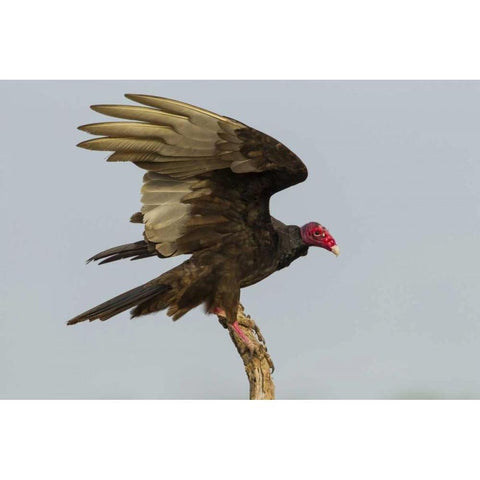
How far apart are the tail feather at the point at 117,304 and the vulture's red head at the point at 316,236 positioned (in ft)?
3.23

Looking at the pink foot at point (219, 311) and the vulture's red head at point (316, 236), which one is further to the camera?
the vulture's red head at point (316, 236)

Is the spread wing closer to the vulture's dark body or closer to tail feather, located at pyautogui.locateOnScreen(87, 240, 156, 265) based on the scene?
the vulture's dark body

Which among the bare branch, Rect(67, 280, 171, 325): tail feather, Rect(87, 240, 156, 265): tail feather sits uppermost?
Rect(87, 240, 156, 265): tail feather

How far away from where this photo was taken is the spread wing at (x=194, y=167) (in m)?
4.74

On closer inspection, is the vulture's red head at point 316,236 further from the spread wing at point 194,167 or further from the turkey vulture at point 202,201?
the spread wing at point 194,167

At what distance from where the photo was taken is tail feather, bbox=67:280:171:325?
16.4ft

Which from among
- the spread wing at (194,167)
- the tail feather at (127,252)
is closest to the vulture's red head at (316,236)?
the spread wing at (194,167)

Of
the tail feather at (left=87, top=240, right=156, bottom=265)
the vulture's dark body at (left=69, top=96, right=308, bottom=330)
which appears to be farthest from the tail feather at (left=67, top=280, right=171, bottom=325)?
the tail feather at (left=87, top=240, right=156, bottom=265)

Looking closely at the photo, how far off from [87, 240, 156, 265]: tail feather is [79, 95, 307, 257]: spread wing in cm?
38

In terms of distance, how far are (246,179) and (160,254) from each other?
691 mm

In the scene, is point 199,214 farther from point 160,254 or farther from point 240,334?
point 240,334

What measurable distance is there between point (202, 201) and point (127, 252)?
2.44 ft

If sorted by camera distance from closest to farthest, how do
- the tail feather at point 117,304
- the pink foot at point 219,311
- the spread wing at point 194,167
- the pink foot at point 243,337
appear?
the spread wing at point 194,167, the tail feather at point 117,304, the pink foot at point 219,311, the pink foot at point 243,337

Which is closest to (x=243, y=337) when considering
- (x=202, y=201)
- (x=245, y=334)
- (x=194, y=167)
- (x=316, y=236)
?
(x=245, y=334)
